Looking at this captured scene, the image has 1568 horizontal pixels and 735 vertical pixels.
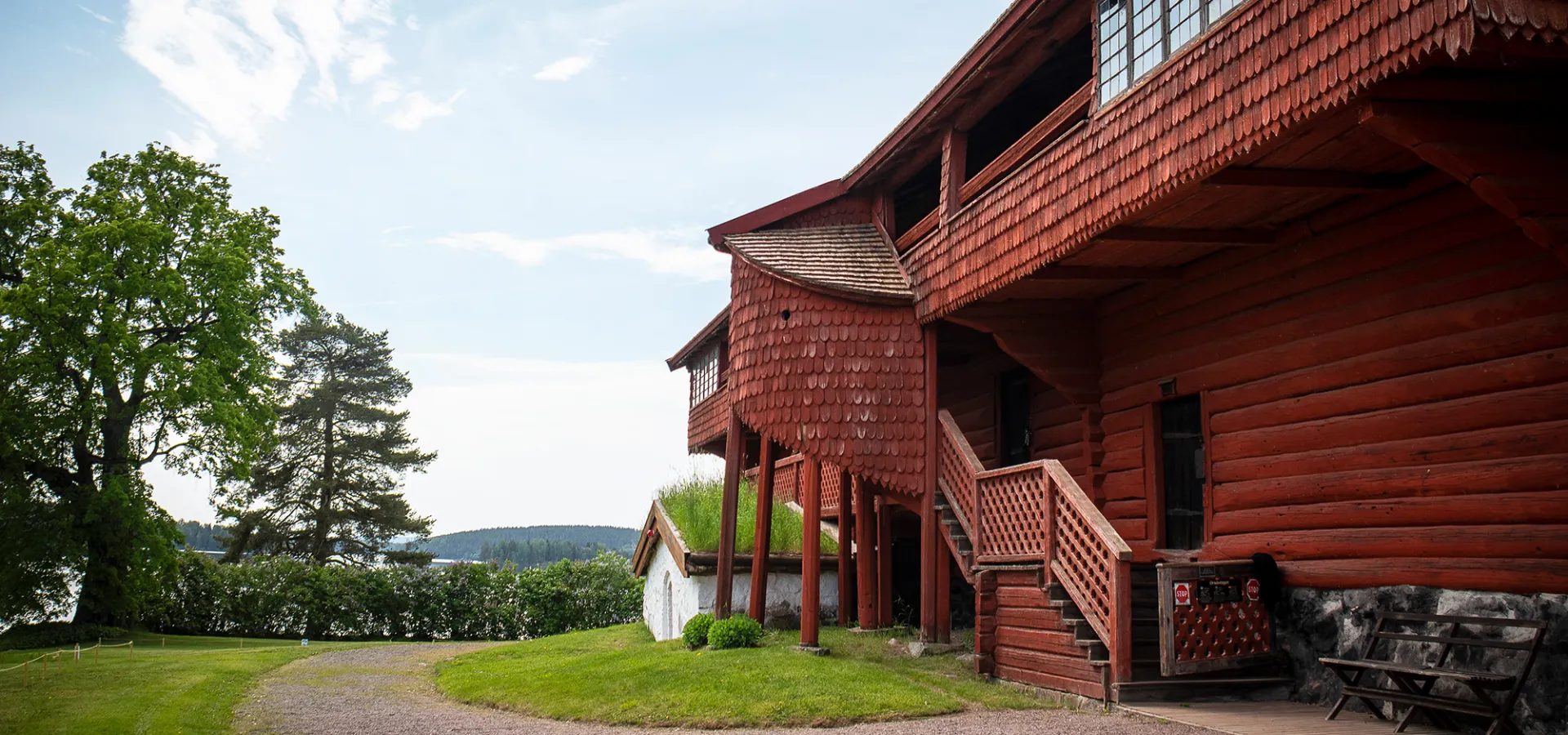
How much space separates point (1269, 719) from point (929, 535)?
5262 millimetres

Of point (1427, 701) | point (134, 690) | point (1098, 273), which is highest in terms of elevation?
point (1098, 273)

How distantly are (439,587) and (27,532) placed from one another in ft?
29.4

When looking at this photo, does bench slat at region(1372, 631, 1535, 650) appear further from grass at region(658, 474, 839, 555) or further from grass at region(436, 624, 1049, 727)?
grass at region(658, 474, 839, 555)

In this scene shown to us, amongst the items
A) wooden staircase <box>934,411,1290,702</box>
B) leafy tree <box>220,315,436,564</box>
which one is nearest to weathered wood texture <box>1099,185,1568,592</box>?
wooden staircase <box>934,411,1290,702</box>

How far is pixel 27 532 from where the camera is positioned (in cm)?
2356

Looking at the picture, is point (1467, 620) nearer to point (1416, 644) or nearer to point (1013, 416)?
point (1416, 644)

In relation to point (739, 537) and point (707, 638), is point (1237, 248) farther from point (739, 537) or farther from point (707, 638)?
point (739, 537)

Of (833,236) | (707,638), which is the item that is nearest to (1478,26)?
(833,236)

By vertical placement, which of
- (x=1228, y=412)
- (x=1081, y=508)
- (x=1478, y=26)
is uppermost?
(x=1478, y=26)

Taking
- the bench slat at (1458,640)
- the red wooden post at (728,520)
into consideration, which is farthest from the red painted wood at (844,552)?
the bench slat at (1458,640)

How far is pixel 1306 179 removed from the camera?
8.16 m

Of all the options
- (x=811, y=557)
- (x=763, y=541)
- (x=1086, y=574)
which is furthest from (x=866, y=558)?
(x=1086, y=574)

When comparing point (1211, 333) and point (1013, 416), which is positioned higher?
point (1211, 333)

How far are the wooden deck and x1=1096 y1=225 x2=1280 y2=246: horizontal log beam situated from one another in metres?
3.90
